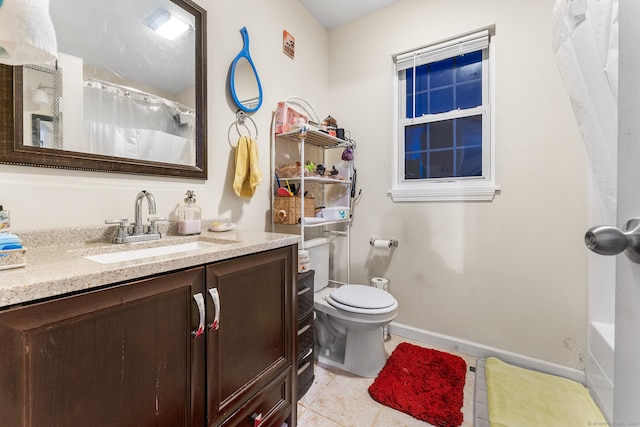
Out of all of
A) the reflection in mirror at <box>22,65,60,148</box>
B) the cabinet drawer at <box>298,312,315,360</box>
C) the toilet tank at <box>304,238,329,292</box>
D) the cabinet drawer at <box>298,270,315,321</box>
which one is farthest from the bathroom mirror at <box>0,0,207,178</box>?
the cabinet drawer at <box>298,312,315,360</box>

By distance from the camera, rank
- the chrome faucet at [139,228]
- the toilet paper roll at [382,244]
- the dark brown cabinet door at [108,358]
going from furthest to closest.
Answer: the toilet paper roll at [382,244], the chrome faucet at [139,228], the dark brown cabinet door at [108,358]

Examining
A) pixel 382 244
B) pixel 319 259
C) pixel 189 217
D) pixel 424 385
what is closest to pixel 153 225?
pixel 189 217

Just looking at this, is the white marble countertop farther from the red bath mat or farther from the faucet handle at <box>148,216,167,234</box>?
the red bath mat

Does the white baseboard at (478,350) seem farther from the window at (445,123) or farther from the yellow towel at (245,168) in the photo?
the yellow towel at (245,168)

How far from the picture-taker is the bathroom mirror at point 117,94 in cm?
89

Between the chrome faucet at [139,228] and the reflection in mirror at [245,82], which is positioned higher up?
the reflection in mirror at [245,82]

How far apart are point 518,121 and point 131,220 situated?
2250 millimetres

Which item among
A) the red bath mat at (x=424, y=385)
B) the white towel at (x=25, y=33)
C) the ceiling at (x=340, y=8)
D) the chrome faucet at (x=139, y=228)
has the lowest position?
the red bath mat at (x=424, y=385)

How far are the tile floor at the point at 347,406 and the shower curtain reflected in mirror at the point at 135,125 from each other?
1440 millimetres

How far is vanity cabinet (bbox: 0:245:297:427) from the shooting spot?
53 cm

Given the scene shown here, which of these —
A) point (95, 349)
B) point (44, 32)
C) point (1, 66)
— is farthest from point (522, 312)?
point (1, 66)

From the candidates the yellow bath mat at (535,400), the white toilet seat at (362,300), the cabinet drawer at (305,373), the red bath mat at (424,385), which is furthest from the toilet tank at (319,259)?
the yellow bath mat at (535,400)

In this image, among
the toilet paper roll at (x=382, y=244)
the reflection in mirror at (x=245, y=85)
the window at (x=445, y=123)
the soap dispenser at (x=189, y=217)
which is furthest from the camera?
the toilet paper roll at (x=382, y=244)

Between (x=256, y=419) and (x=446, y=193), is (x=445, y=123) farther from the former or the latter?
(x=256, y=419)
